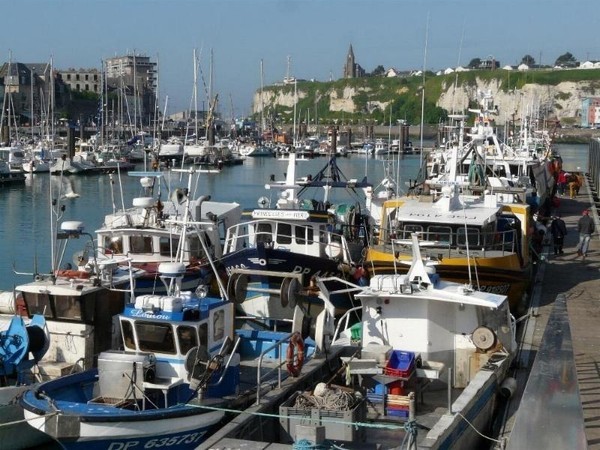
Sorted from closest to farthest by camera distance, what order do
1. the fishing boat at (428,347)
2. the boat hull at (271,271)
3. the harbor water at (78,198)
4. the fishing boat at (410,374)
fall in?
the fishing boat at (410,374) → the fishing boat at (428,347) → the boat hull at (271,271) → the harbor water at (78,198)

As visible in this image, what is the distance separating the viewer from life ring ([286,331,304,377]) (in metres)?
14.1

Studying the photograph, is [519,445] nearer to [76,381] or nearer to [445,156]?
[76,381]

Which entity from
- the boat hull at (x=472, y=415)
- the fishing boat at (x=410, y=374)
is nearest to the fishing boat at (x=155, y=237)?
the fishing boat at (x=410, y=374)

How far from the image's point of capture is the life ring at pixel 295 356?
46.2 feet

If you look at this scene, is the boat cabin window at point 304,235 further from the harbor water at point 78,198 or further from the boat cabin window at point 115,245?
the boat cabin window at point 115,245

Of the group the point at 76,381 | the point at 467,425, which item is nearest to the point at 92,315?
the point at 76,381

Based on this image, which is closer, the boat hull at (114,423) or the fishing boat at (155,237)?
the boat hull at (114,423)

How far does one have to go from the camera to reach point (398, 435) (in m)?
13.3

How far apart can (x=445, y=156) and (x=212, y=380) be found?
94.6ft

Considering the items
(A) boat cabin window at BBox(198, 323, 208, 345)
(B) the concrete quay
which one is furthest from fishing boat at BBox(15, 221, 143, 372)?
(B) the concrete quay

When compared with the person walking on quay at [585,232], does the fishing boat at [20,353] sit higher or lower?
lower

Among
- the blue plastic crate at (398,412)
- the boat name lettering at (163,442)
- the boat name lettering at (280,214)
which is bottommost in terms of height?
the boat name lettering at (163,442)

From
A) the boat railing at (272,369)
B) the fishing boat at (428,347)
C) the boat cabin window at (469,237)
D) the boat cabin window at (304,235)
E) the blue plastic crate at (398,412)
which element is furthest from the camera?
the boat cabin window at (304,235)

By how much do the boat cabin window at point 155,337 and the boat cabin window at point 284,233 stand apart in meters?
9.98
